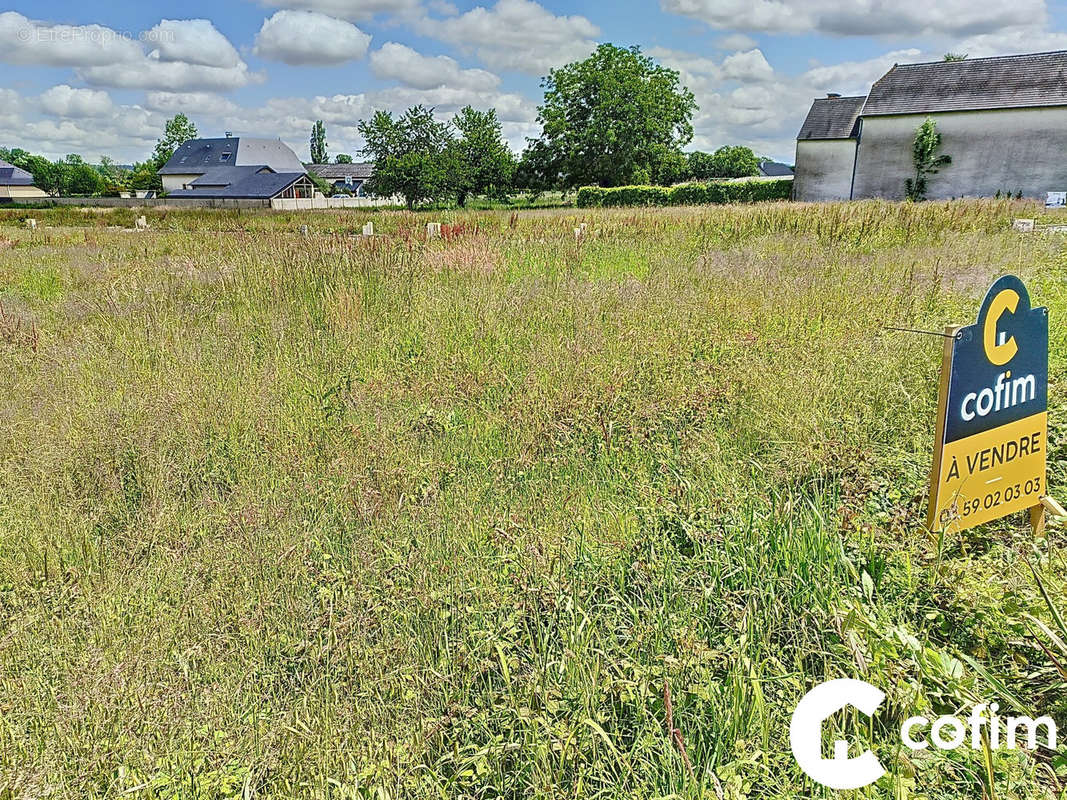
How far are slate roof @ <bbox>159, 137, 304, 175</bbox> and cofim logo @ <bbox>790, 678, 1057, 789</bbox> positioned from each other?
8834 cm

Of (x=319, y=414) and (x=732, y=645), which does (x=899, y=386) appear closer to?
(x=732, y=645)

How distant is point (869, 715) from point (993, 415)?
1.45 meters

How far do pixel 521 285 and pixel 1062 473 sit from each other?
4.72m

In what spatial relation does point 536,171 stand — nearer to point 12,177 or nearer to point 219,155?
point 219,155

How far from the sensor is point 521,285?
6562 mm

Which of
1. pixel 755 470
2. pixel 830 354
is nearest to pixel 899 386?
pixel 830 354

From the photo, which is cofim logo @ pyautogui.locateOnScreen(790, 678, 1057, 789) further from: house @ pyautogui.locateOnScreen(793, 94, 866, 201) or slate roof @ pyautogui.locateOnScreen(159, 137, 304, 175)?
slate roof @ pyautogui.locateOnScreen(159, 137, 304, 175)

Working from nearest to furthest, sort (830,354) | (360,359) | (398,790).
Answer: (398,790) < (830,354) < (360,359)

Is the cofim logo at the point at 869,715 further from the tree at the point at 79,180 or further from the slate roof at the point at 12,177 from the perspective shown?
the tree at the point at 79,180

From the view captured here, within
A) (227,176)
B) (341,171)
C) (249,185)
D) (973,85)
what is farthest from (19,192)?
(973,85)

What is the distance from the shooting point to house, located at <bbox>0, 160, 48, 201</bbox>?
7481 centimetres

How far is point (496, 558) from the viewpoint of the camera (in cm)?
247

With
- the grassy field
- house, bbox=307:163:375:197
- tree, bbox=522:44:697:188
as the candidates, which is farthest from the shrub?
house, bbox=307:163:375:197

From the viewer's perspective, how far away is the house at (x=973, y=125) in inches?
1225
